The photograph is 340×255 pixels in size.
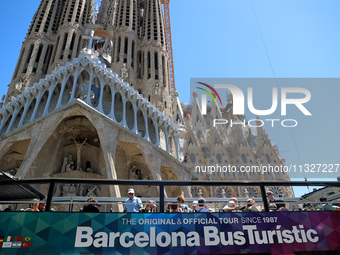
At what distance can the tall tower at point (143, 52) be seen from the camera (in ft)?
105

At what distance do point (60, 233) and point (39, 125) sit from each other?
710 inches

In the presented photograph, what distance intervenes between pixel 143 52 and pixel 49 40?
38.4 feet

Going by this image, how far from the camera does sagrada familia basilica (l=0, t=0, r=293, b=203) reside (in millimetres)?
20266

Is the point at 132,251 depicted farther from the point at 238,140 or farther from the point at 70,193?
the point at 238,140

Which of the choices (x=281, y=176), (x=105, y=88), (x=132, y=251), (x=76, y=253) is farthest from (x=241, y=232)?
(x=281, y=176)

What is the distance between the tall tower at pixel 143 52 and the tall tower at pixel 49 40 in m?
4.85

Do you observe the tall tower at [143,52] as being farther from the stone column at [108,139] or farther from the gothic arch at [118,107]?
the stone column at [108,139]

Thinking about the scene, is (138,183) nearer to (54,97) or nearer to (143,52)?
(54,97)

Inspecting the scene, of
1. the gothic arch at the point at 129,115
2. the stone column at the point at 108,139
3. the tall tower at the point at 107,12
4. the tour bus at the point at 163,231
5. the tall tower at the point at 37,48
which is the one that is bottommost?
the tour bus at the point at 163,231

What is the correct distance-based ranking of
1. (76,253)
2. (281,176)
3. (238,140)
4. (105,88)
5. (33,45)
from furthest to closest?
1. (238,140)
2. (281,176)
3. (33,45)
4. (105,88)
5. (76,253)

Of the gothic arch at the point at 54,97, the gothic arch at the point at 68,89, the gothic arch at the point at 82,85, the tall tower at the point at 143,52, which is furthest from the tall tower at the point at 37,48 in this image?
the gothic arch at the point at 82,85

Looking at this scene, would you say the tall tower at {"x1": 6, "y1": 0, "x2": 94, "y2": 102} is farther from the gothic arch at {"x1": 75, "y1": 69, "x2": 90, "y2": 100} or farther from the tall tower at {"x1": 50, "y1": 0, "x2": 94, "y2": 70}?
the gothic arch at {"x1": 75, "y1": 69, "x2": 90, "y2": 100}

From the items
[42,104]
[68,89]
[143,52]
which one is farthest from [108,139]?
[143,52]

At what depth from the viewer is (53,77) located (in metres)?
22.3
